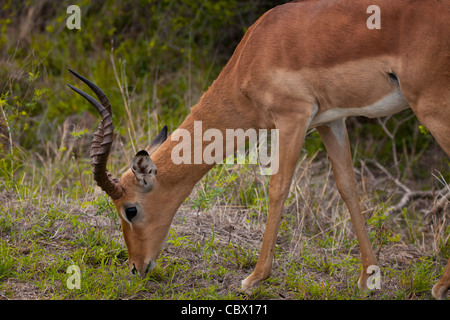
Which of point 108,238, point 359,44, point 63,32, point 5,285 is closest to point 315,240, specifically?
point 108,238

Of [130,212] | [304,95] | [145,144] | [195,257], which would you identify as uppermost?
[304,95]

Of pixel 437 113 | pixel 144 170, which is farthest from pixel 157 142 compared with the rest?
pixel 437 113

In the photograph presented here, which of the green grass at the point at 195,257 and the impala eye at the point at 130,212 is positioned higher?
the impala eye at the point at 130,212

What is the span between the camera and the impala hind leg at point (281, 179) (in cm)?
473

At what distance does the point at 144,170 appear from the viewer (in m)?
4.89

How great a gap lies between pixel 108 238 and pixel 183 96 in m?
4.24

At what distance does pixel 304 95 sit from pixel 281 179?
0.66 m

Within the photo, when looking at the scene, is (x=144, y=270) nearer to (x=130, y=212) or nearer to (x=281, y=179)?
(x=130, y=212)

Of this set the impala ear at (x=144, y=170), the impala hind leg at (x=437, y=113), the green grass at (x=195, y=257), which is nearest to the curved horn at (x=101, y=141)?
the impala ear at (x=144, y=170)

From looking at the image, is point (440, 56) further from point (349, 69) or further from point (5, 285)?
point (5, 285)

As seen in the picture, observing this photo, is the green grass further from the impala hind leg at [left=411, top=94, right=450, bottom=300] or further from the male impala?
the impala hind leg at [left=411, top=94, right=450, bottom=300]

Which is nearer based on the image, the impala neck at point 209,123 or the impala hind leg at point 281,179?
the impala hind leg at point 281,179

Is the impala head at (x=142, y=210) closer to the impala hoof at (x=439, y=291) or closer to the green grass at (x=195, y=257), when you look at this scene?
the green grass at (x=195, y=257)

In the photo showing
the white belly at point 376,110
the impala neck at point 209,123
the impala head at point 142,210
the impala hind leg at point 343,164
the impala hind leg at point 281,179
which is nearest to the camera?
the white belly at point 376,110
